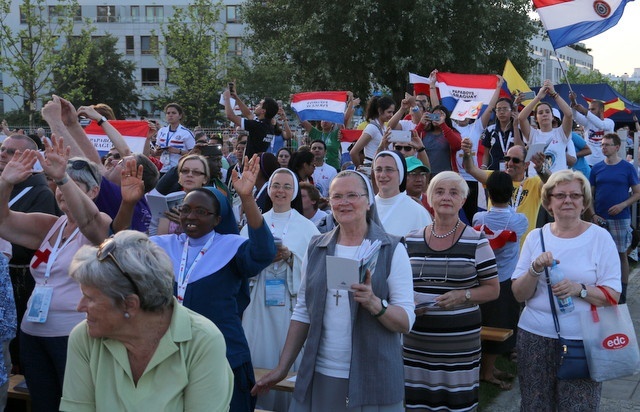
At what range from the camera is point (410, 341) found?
16.7ft

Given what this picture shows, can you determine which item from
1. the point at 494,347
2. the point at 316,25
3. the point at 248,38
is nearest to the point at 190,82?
the point at 248,38

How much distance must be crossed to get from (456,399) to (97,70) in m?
56.7

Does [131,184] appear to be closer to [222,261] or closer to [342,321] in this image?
[222,261]

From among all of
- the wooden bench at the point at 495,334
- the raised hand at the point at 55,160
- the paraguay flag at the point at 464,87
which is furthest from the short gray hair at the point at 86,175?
the paraguay flag at the point at 464,87

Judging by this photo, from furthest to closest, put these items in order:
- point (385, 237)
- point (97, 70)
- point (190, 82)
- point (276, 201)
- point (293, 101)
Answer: point (97, 70) < point (190, 82) < point (293, 101) < point (276, 201) < point (385, 237)

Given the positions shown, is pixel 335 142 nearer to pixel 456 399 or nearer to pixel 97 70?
pixel 456 399

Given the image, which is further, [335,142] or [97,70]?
[97,70]

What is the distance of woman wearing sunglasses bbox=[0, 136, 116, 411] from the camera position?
15.0 ft

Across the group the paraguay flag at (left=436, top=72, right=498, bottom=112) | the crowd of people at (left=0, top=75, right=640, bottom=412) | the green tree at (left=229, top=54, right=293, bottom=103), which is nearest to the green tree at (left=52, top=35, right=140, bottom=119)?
the green tree at (left=229, top=54, right=293, bottom=103)

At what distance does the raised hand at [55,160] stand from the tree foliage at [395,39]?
75.5ft

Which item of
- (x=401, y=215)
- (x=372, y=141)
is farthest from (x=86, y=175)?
(x=372, y=141)

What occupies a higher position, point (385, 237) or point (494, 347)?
point (385, 237)

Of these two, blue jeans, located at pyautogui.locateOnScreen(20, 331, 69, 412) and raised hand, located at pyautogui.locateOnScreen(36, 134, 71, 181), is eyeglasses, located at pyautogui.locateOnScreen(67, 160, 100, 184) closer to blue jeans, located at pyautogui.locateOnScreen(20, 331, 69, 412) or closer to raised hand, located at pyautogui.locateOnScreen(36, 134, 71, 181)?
raised hand, located at pyautogui.locateOnScreen(36, 134, 71, 181)

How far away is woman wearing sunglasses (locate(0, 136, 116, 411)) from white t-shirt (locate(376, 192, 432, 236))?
2.20m
